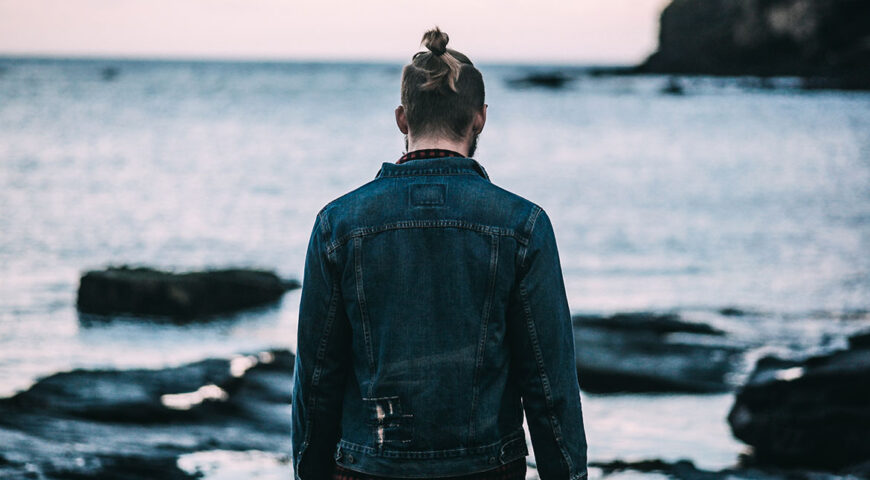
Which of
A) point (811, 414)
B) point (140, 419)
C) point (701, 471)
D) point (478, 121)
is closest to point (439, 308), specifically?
point (478, 121)

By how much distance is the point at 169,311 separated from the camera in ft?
37.7

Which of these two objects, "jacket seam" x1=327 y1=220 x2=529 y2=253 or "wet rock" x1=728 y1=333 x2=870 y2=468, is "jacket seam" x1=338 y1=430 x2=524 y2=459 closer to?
"jacket seam" x1=327 y1=220 x2=529 y2=253

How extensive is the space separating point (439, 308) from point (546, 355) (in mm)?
310

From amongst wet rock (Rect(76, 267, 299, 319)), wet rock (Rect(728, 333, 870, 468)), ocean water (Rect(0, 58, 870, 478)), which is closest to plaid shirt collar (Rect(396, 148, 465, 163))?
ocean water (Rect(0, 58, 870, 478))

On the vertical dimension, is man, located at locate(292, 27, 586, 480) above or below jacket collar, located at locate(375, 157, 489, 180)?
below

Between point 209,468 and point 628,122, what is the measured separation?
57939mm

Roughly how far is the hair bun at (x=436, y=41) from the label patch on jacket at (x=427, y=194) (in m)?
Result: 0.34

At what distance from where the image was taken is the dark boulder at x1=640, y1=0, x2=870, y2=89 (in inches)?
3433

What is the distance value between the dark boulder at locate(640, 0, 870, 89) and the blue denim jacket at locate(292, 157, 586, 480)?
90455 millimetres

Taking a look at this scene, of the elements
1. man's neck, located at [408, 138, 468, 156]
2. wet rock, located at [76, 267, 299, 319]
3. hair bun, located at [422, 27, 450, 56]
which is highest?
wet rock, located at [76, 267, 299, 319]

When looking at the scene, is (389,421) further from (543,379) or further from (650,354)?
(650,354)

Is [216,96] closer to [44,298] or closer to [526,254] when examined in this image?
[44,298]

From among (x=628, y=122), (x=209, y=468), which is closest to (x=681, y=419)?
(x=209, y=468)

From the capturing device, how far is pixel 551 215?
78.9 feet
